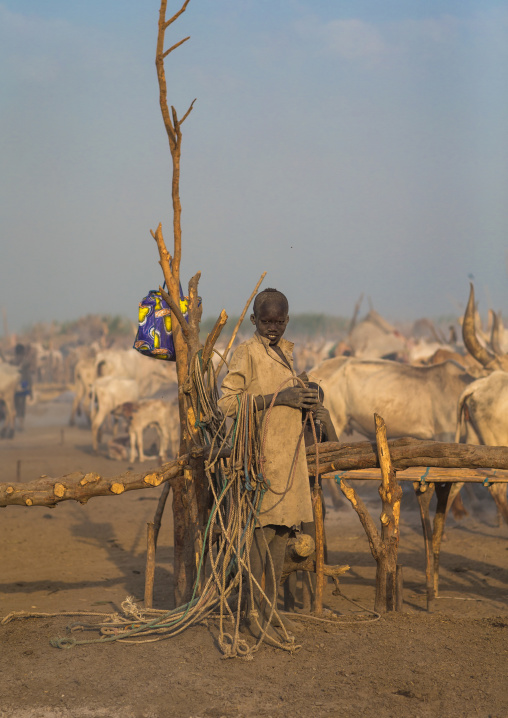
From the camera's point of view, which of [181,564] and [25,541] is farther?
[25,541]

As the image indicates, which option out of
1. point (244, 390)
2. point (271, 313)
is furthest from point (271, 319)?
point (244, 390)

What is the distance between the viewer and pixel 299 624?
453 cm

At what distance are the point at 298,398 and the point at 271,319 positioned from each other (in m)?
0.48

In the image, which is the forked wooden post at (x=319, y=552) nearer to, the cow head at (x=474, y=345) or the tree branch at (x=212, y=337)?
the tree branch at (x=212, y=337)

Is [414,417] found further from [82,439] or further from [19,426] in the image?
[19,426]

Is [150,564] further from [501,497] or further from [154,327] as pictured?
[501,497]

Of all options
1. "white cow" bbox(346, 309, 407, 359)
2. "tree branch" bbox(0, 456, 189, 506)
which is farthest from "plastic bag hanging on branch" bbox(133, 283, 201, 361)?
"white cow" bbox(346, 309, 407, 359)

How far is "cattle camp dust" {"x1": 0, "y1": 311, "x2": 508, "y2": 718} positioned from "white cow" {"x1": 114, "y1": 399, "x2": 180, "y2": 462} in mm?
840

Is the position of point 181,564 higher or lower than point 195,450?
lower

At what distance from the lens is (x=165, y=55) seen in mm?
5410

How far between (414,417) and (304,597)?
567cm

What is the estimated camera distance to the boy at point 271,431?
4242 mm

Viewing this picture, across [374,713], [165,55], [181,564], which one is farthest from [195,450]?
[165,55]

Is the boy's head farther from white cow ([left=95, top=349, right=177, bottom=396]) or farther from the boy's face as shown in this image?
white cow ([left=95, top=349, right=177, bottom=396])
